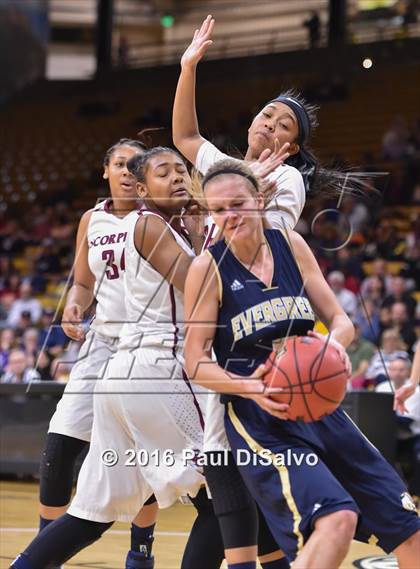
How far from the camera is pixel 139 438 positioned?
4066 millimetres

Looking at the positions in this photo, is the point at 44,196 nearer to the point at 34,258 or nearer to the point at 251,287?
the point at 34,258

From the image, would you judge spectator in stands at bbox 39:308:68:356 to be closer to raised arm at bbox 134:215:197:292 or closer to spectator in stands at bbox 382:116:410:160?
raised arm at bbox 134:215:197:292

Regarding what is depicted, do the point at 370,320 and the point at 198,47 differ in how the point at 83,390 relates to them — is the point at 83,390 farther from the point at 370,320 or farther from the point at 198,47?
the point at 370,320

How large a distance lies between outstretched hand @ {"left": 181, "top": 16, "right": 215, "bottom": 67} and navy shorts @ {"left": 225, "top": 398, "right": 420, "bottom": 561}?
142cm

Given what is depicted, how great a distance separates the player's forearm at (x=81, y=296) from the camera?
4.94 m

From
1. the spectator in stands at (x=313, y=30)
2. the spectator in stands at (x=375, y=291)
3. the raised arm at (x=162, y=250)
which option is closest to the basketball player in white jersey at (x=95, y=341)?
the raised arm at (x=162, y=250)

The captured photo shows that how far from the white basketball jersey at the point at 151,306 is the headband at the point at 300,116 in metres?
0.66

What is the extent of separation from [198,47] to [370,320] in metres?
7.03

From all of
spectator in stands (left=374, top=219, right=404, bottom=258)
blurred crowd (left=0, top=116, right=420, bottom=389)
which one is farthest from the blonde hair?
spectator in stands (left=374, top=219, right=404, bottom=258)

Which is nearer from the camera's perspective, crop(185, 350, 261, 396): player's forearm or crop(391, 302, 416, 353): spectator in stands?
crop(185, 350, 261, 396): player's forearm

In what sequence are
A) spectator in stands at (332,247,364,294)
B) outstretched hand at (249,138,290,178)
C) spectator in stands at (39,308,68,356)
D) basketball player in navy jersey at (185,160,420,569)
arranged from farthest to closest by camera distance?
spectator in stands at (332,247,364,294) → spectator in stands at (39,308,68,356) → outstretched hand at (249,138,290,178) → basketball player in navy jersey at (185,160,420,569)

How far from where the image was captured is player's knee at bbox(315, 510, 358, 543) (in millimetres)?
3188

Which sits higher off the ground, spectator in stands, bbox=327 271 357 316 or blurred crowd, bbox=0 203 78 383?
spectator in stands, bbox=327 271 357 316

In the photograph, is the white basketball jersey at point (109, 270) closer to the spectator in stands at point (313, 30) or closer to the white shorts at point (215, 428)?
the white shorts at point (215, 428)
